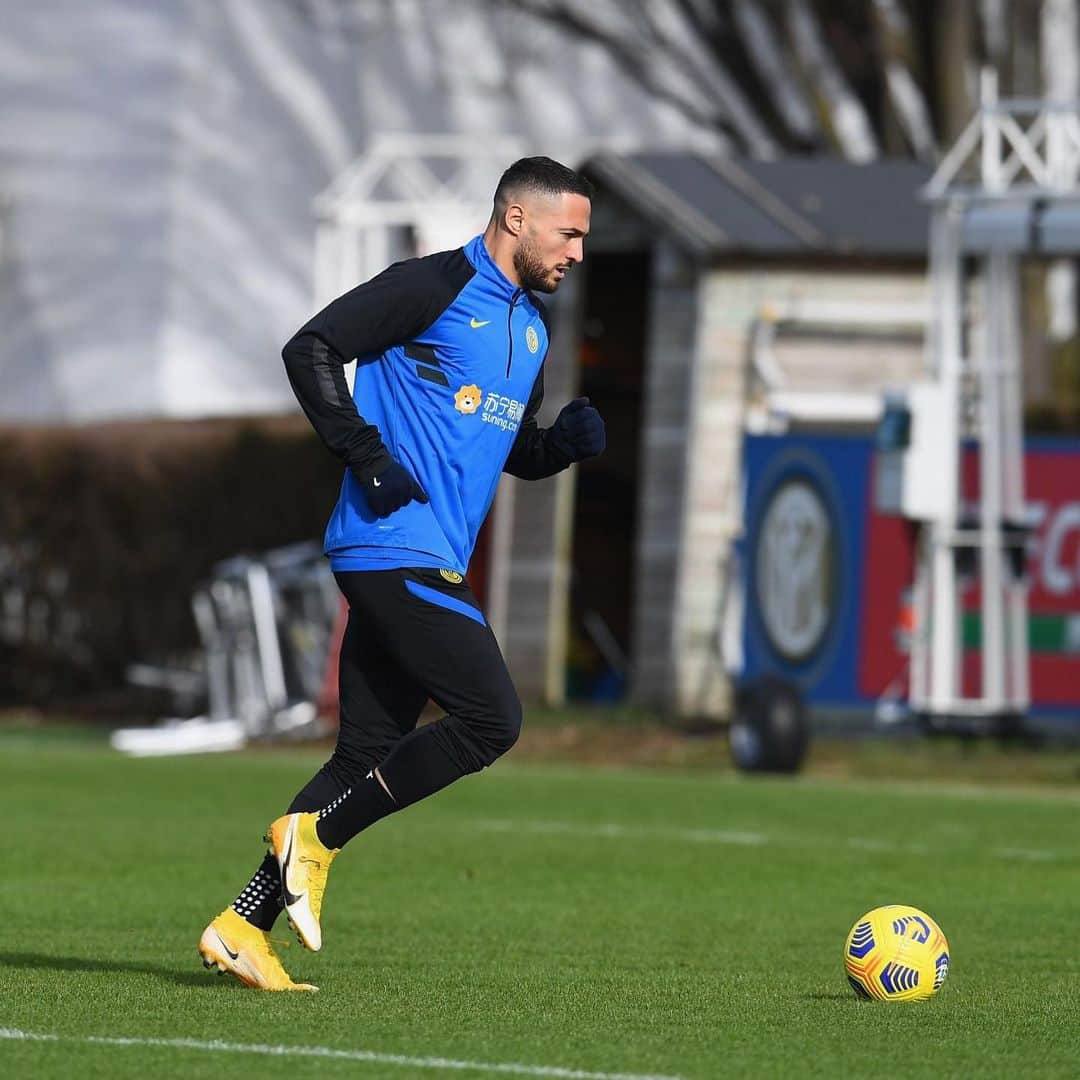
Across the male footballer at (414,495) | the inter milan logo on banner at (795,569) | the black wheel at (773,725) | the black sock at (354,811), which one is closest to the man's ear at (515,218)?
the male footballer at (414,495)

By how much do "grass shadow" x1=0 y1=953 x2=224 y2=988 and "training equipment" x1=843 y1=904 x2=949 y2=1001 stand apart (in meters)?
1.78

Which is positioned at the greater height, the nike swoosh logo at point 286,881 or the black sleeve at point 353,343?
the black sleeve at point 353,343

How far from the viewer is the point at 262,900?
7613mm

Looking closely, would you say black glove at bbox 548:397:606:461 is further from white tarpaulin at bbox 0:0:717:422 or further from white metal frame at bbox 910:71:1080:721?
white tarpaulin at bbox 0:0:717:422

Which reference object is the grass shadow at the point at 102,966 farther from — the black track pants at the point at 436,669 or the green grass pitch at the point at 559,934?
the black track pants at the point at 436,669

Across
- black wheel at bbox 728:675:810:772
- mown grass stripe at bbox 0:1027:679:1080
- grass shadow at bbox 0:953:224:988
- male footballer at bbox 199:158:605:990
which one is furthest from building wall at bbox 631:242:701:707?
mown grass stripe at bbox 0:1027:679:1080

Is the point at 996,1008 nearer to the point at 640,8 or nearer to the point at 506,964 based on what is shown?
the point at 506,964

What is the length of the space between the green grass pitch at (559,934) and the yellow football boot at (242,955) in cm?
7

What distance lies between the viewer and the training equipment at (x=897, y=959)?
7488 mm

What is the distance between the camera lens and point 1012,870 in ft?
38.5

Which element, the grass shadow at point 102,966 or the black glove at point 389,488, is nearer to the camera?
the black glove at point 389,488

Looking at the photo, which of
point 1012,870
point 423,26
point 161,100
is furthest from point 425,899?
point 423,26

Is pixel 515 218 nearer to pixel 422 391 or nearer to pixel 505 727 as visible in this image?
pixel 422 391

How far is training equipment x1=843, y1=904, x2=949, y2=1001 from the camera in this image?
7488mm
